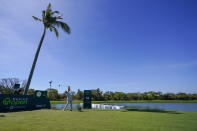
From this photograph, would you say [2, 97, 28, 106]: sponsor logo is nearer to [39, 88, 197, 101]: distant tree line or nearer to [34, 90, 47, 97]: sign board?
[34, 90, 47, 97]: sign board

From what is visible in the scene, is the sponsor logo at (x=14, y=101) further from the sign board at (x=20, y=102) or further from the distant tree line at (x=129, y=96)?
the distant tree line at (x=129, y=96)

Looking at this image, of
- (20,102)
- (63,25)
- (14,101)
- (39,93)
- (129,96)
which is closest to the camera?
(14,101)

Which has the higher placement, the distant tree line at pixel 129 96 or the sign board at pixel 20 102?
the sign board at pixel 20 102

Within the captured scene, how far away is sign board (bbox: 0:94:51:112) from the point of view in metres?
10.0

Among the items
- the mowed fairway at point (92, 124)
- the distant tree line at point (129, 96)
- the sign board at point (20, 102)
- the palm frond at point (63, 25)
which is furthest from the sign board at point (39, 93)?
the distant tree line at point (129, 96)

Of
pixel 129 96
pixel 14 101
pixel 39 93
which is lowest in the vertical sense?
pixel 129 96

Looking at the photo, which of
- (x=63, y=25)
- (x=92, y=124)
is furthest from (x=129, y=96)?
(x=92, y=124)

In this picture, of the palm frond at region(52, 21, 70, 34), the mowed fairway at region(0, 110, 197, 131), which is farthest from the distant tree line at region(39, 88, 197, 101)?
the mowed fairway at region(0, 110, 197, 131)

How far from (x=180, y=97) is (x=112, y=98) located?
149ft

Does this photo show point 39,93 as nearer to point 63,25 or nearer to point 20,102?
point 20,102

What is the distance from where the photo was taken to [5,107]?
998 cm

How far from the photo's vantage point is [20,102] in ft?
36.6

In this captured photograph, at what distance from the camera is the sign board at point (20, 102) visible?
1003cm

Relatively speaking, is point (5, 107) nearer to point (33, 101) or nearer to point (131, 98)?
point (33, 101)
